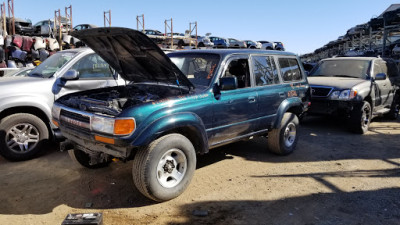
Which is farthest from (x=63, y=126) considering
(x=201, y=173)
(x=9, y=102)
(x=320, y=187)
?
(x=320, y=187)

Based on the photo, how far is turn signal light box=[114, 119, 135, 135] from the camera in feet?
10.3

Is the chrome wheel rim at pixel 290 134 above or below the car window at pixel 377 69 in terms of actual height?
below

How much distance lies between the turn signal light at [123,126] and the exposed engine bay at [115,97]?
0.16m

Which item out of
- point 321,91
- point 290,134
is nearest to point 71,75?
point 290,134

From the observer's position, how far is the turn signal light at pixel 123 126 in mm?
3129

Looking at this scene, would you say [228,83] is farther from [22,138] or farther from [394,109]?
[394,109]

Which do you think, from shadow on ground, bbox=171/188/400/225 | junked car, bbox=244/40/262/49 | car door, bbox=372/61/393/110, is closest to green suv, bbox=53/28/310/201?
shadow on ground, bbox=171/188/400/225

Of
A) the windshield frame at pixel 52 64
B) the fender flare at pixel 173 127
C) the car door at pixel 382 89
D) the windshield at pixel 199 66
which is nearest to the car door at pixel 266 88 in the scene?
the windshield at pixel 199 66

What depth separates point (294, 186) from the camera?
4141mm

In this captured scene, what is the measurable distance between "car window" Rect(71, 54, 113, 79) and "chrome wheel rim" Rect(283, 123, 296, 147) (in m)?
3.49

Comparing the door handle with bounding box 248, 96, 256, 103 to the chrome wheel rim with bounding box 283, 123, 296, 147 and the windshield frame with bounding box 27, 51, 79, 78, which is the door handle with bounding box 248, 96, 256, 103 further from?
the windshield frame with bounding box 27, 51, 79, 78

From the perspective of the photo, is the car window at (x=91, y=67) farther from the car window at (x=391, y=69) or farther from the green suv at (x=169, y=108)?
the car window at (x=391, y=69)

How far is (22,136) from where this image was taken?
16.4 feet

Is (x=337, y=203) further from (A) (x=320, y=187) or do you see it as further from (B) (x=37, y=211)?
(B) (x=37, y=211)
